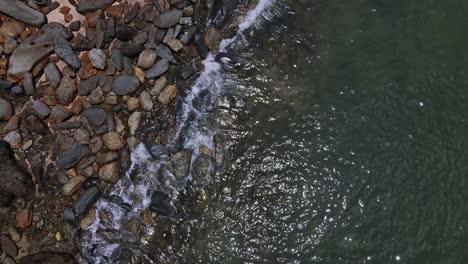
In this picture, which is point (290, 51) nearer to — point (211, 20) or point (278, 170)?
point (211, 20)

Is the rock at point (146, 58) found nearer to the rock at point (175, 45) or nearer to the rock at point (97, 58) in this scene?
the rock at point (175, 45)

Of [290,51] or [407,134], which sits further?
[290,51]

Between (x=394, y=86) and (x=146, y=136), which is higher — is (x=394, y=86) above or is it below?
above

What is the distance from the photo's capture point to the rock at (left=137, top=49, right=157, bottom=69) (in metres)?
5.03

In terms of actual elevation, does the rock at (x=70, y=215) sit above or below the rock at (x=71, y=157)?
below

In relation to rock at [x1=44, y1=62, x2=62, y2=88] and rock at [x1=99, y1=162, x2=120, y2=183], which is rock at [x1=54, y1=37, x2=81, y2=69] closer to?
rock at [x1=44, y1=62, x2=62, y2=88]

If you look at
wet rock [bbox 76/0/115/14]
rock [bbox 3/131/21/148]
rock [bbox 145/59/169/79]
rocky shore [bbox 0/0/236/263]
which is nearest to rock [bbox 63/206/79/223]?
rocky shore [bbox 0/0/236/263]

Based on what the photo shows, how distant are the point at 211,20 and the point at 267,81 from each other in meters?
0.91

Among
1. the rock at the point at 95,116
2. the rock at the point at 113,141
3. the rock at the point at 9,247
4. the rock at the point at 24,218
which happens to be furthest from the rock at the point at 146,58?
the rock at the point at 9,247

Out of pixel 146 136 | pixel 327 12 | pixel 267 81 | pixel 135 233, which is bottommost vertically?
A: pixel 135 233

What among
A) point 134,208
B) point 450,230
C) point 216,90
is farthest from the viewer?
point 216,90

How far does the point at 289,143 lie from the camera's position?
15.7ft

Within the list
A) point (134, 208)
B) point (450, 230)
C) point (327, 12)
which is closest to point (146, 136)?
point (134, 208)

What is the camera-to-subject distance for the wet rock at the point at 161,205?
4703 mm
